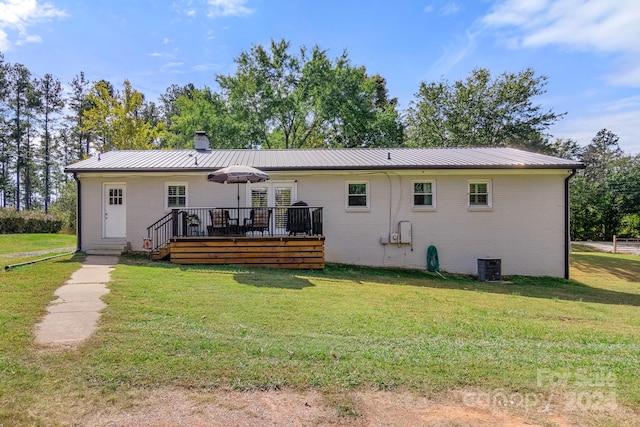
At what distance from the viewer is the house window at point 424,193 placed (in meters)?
11.3

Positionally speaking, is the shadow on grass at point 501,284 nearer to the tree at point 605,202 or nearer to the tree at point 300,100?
the tree at point 300,100

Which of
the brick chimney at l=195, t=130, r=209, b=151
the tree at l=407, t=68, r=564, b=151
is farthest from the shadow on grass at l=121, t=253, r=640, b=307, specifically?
the tree at l=407, t=68, r=564, b=151

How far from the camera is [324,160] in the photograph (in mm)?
12000

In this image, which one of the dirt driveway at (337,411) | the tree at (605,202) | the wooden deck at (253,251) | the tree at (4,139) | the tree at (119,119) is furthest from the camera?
the tree at (4,139)

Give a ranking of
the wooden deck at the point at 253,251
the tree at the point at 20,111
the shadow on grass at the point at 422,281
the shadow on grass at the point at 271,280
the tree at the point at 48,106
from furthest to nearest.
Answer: the tree at the point at 48,106
the tree at the point at 20,111
the wooden deck at the point at 253,251
the shadow on grass at the point at 422,281
the shadow on grass at the point at 271,280

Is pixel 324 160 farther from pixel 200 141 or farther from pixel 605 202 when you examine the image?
pixel 605 202

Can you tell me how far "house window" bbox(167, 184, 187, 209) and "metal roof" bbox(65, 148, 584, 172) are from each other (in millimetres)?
671

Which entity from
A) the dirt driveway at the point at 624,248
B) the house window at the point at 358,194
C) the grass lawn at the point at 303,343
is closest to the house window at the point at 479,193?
the house window at the point at 358,194

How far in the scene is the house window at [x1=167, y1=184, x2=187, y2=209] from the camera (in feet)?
37.2

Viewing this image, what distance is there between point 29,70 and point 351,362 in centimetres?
4370

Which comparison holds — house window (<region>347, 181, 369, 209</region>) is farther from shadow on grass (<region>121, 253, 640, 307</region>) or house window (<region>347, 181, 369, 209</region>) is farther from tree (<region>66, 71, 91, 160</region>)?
tree (<region>66, 71, 91, 160</region>)

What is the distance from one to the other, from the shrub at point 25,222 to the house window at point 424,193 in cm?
2021

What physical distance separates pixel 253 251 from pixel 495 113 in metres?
20.2

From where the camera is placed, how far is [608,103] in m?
20.9
